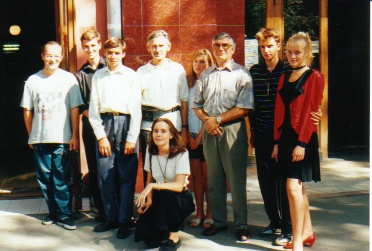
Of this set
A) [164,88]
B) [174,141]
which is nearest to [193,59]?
[164,88]

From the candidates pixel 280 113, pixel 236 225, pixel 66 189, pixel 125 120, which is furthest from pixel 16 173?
pixel 280 113

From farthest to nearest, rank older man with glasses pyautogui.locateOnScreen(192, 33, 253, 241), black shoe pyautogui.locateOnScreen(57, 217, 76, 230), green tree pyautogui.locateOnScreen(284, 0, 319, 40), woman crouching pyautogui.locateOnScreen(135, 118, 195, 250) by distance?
1. green tree pyautogui.locateOnScreen(284, 0, 319, 40)
2. black shoe pyautogui.locateOnScreen(57, 217, 76, 230)
3. older man with glasses pyautogui.locateOnScreen(192, 33, 253, 241)
4. woman crouching pyautogui.locateOnScreen(135, 118, 195, 250)

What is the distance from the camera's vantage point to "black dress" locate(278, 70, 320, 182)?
450 cm

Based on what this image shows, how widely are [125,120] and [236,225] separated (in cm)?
137

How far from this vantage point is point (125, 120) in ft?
16.9

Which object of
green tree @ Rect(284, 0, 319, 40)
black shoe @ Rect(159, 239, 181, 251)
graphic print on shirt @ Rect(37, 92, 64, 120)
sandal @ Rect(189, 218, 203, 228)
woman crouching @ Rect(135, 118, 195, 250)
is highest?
green tree @ Rect(284, 0, 319, 40)

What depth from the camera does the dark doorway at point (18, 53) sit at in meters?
11.3

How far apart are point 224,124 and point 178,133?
1.37 ft

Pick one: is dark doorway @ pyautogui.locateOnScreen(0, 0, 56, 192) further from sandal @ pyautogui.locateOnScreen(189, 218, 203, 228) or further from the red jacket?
the red jacket

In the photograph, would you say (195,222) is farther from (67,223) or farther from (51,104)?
(51,104)

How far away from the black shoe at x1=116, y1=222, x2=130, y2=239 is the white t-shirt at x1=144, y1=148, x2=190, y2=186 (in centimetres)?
56

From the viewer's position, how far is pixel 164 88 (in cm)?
522

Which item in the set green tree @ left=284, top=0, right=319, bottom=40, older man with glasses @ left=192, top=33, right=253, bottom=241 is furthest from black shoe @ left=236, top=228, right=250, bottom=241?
green tree @ left=284, top=0, right=319, bottom=40

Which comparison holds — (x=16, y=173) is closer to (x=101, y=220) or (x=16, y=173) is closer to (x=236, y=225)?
(x=101, y=220)
